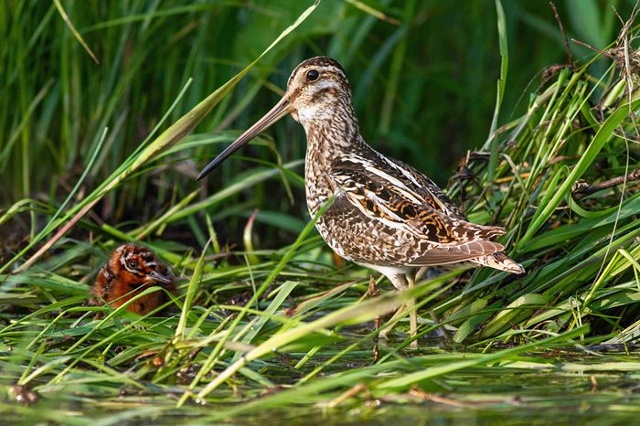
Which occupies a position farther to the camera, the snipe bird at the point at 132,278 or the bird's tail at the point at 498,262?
the snipe bird at the point at 132,278

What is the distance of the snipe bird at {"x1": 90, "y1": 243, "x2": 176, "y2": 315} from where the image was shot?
18.1ft

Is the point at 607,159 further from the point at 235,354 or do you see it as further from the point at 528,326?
the point at 235,354

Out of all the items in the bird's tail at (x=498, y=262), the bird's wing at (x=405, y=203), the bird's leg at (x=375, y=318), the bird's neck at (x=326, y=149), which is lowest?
the bird's leg at (x=375, y=318)

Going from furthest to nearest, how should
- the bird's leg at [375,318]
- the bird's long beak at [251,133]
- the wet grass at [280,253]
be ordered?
the bird's long beak at [251,133], the bird's leg at [375,318], the wet grass at [280,253]

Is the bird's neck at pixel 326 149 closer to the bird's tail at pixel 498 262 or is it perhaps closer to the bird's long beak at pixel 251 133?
the bird's long beak at pixel 251 133

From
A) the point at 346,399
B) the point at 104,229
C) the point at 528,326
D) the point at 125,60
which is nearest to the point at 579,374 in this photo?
the point at 528,326

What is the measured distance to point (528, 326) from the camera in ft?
16.8

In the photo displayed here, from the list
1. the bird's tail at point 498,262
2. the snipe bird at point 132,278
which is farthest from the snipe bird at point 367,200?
the snipe bird at point 132,278

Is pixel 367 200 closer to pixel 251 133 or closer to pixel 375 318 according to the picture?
pixel 375 318

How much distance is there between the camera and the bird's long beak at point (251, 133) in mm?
5898

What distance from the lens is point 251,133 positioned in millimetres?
6027

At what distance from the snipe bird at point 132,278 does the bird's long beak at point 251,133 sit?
555 millimetres

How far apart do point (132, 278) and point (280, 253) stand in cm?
86

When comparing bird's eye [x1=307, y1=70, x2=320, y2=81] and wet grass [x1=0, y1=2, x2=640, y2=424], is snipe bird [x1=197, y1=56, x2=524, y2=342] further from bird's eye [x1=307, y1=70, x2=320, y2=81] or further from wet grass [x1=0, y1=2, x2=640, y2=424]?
wet grass [x1=0, y1=2, x2=640, y2=424]
